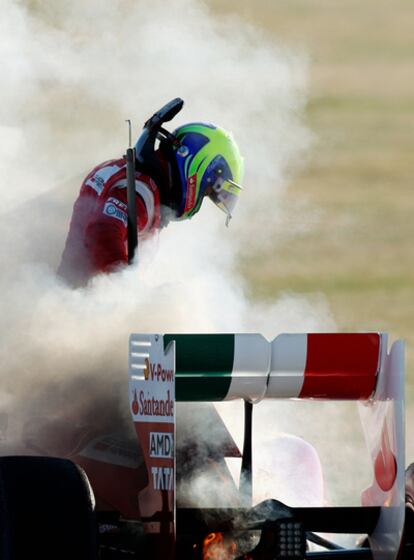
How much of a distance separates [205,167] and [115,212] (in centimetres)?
80

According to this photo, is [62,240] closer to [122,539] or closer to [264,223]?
[122,539]

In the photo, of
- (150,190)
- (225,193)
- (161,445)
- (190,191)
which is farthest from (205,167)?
(161,445)

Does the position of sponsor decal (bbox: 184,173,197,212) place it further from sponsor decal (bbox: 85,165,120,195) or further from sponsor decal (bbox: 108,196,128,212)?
sponsor decal (bbox: 108,196,128,212)

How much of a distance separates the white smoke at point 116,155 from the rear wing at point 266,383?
106cm

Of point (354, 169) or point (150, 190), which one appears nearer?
point (150, 190)

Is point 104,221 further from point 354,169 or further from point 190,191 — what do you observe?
point 354,169

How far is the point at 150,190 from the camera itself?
289 inches

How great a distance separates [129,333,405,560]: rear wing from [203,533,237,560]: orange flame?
26 cm

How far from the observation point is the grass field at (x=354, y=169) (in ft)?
43.7

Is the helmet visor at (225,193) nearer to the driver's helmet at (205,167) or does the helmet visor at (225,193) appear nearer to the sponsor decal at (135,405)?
the driver's helmet at (205,167)

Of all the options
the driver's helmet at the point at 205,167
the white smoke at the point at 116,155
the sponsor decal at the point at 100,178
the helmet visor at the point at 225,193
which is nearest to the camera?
the white smoke at the point at 116,155

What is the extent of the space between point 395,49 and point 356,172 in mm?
3637

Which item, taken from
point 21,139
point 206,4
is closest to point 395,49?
point 206,4

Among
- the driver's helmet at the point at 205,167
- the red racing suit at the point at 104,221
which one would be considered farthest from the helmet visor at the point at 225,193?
the red racing suit at the point at 104,221
